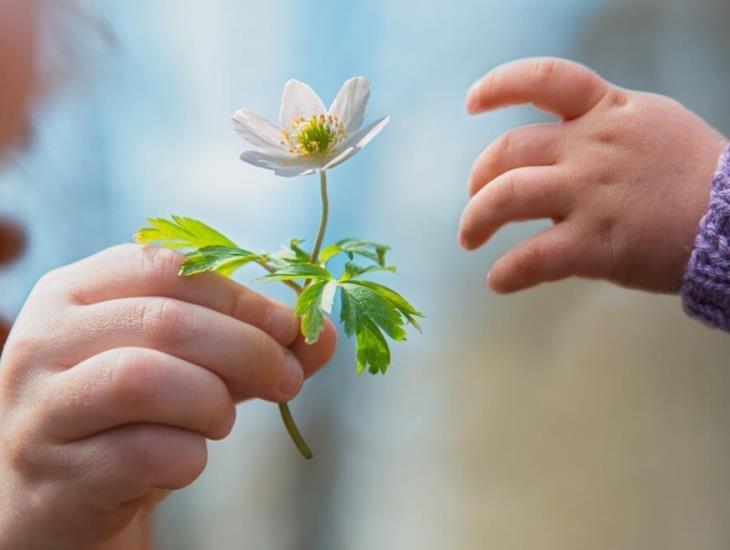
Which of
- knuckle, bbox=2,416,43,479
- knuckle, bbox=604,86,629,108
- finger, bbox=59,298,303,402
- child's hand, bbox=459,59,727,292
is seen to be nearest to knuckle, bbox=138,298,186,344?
finger, bbox=59,298,303,402

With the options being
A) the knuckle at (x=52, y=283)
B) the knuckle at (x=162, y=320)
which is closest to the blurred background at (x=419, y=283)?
the knuckle at (x=52, y=283)

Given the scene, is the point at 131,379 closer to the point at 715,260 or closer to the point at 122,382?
the point at 122,382

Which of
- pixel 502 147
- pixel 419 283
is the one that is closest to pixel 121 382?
pixel 502 147

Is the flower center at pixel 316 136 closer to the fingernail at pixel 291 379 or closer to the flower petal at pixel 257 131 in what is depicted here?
the flower petal at pixel 257 131

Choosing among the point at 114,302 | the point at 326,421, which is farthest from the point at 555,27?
the point at 114,302

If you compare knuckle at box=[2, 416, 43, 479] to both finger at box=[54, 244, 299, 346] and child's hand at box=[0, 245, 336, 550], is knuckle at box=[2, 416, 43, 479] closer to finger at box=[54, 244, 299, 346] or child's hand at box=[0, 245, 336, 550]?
child's hand at box=[0, 245, 336, 550]

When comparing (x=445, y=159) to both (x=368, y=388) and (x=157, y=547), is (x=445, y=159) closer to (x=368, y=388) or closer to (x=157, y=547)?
(x=368, y=388)
